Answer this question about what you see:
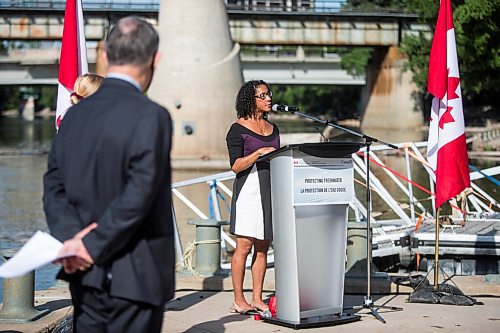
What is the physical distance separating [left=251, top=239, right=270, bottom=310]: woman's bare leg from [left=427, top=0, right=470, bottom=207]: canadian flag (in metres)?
2.09

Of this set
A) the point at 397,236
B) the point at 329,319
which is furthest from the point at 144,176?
the point at 397,236

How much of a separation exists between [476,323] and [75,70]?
4.24m

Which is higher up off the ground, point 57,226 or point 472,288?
point 57,226

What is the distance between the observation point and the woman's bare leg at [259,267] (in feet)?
29.1

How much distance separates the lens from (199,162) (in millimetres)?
34531

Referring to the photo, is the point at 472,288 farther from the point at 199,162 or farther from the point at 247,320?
the point at 199,162

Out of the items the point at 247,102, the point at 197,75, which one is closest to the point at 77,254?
the point at 247,102

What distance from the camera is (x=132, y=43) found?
474 cm

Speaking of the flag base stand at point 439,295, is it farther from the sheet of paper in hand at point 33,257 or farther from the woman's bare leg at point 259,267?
the sheet of paper in hand at point 33,257

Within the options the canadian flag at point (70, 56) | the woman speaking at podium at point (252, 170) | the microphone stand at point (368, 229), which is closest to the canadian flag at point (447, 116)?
the microphone stand at point (368, 229)

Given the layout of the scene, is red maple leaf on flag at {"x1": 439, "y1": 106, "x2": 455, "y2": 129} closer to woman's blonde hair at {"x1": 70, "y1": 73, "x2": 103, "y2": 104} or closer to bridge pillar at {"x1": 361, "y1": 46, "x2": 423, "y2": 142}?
woman's blonde hair at {"x1": 70, "y1": 73, "x2": 103, "y2": 104}

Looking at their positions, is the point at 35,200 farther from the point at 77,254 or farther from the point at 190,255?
the point at 77,254

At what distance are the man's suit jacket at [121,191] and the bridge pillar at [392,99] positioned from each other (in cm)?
6223

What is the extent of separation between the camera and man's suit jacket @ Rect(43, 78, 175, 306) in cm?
466
